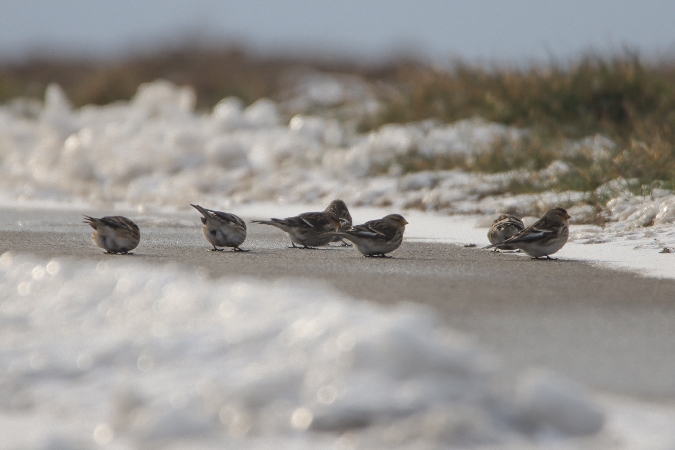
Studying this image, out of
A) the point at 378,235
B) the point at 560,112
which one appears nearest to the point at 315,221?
the point at 378,235

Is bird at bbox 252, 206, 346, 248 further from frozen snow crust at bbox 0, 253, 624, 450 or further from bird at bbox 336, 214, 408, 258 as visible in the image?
frozen snow crust at bbox 0, 253, 624, 450

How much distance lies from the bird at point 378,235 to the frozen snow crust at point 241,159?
2716 mm

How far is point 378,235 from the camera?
291 inches

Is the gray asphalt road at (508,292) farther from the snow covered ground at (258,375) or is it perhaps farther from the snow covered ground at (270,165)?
the snow covered ground at (270,165)

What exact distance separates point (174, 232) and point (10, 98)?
18.3 meters

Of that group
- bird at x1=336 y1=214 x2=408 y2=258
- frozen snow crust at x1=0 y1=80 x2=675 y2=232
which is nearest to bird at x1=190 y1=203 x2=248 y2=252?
bird at x1=336 y1=214 x2=408 y2=258

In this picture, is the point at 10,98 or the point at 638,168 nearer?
the point at 638,168

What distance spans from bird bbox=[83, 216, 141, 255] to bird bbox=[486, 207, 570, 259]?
279cm

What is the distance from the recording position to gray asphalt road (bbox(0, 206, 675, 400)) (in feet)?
12.7

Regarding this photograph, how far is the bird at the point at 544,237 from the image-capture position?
718 centimetres

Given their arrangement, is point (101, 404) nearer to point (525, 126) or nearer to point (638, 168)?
point (638, 168)

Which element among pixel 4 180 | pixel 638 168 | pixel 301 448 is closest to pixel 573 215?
pixel 638 168

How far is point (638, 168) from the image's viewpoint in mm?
10242

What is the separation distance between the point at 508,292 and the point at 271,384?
2.19m
